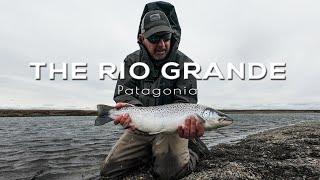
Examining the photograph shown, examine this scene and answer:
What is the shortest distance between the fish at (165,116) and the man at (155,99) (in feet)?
0.44

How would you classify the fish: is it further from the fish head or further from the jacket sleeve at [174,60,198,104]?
the jacket sleeve at [174,60,198,104]

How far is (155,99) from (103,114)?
4.46 feet

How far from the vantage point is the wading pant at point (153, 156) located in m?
6.73

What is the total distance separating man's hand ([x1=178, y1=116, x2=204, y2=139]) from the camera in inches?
226

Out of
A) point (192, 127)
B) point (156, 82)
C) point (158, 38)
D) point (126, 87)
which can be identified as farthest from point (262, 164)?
point (158, 38)

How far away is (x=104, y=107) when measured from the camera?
614 cm

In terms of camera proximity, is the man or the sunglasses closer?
the sunglasses

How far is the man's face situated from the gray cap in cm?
10

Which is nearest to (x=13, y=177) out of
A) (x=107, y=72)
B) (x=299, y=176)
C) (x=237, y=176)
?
(x=107, y=72)

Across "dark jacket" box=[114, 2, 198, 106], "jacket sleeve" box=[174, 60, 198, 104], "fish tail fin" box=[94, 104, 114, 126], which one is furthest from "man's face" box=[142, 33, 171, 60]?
"fish tail fin" box=[94, 104, 114, 126]

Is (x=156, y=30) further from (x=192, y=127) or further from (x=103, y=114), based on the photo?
(x=192, y=127)

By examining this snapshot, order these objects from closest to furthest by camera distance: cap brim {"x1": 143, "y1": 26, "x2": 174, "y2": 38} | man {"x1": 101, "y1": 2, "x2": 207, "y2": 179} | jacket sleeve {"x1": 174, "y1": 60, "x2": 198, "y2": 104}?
cap brim {"x1": 143, "y1": 26, "x2": 174, "y2": 38}
man {"x1": 101, "y1": 2, "x2": 207, "y2": 179}
jacket sleeve {"x1": 174, "y1": 60, "x2": 198, "y2": 104}

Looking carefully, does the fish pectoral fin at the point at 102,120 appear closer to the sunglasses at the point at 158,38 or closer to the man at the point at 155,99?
the man at the point at 155,99

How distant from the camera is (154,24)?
259 inches
